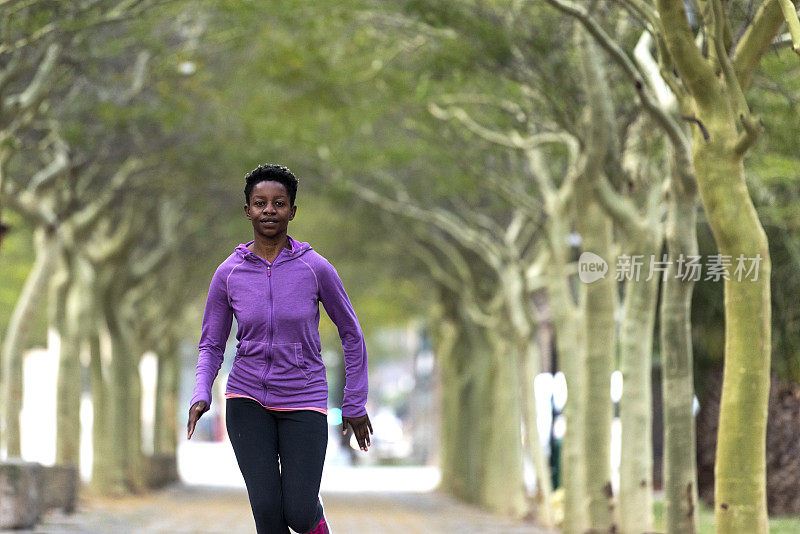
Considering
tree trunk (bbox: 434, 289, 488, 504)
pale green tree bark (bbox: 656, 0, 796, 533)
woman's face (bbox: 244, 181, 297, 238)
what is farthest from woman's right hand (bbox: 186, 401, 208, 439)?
tree trunk (bbox: 434, 289, 488, 504)

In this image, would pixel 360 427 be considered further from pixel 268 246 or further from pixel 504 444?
pixel 504 444

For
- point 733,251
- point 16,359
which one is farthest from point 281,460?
point 16,359

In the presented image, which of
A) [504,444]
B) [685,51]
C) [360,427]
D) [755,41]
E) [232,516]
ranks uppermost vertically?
[755,41]

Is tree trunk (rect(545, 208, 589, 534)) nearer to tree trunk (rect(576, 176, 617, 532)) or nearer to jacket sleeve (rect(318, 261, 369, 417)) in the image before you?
tree trunk (rect(576, 176, 617, 532))

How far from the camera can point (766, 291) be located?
8.45 metres

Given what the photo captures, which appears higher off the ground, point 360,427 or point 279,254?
point 279,254

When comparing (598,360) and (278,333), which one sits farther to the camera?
(598,360)

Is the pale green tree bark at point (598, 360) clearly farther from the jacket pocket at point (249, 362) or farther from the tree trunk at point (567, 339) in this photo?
the jacket pocket at point (249, 362)

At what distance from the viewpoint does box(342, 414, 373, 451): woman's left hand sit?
17.3ft

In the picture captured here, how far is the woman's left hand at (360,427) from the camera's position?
17.3 ft

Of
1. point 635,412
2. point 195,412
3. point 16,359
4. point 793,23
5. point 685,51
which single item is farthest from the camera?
point 16,359

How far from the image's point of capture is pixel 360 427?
17.3ft

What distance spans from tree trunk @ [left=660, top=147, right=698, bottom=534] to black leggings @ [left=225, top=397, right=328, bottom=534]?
6.58 meters

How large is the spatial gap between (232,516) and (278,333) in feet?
56.1
